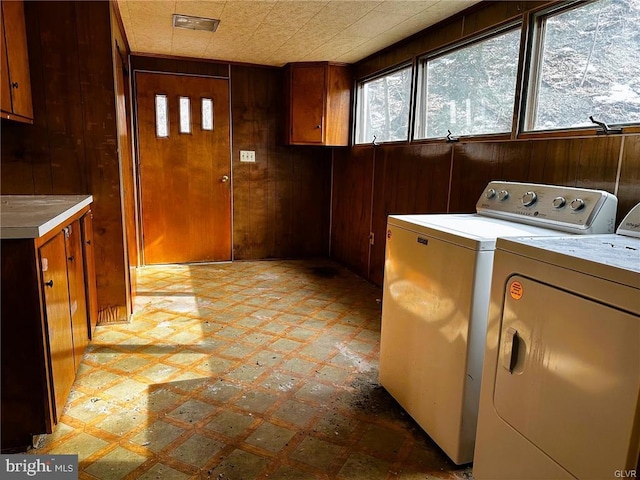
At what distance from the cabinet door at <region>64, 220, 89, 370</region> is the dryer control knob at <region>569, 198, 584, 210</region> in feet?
7.50

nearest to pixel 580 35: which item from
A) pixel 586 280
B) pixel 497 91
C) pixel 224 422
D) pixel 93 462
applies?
→ pixel 497 91

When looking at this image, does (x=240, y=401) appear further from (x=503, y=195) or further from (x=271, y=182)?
(x=271, y=182)

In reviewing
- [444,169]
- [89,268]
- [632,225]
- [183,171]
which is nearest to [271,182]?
[183,171]

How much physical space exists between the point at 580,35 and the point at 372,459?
7.25 feet

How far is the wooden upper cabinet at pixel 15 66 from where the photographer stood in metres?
2.07

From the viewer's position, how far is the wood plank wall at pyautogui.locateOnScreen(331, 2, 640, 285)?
1862mm

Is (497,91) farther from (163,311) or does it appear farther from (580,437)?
(163,311)

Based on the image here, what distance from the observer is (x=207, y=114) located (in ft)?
14.9

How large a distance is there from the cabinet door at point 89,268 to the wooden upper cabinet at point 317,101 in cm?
240

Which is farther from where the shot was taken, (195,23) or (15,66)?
(195,23)

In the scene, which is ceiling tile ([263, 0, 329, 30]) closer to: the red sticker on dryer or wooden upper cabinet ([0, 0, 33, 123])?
wooden upper cabinet ([0, 0, 33, 123])

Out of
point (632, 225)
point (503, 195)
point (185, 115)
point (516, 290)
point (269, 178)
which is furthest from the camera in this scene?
point (269, 178)

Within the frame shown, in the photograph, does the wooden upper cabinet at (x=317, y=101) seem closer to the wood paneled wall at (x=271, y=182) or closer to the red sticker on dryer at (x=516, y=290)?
the wood paneled wall at (x=271, y=182)

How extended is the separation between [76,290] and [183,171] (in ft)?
8.54
